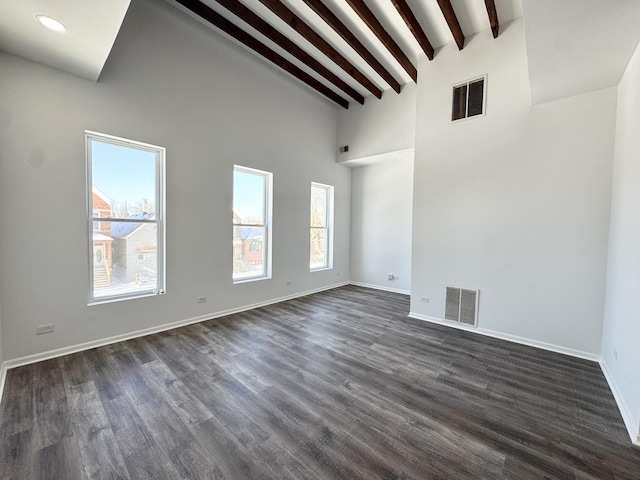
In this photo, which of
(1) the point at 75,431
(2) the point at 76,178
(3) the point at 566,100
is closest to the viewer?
(1) the point at 75,431

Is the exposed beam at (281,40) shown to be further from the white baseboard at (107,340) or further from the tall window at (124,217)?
the white baseboard at (107,340)

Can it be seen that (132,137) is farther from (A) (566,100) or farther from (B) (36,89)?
(A) (566,100)

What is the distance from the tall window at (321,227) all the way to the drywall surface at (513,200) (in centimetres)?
240

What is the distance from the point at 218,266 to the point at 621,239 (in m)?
4.72

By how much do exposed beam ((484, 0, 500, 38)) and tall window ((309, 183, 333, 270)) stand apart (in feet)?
12.1

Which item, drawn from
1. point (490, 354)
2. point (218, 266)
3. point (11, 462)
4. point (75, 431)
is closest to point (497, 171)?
point (490, 354)

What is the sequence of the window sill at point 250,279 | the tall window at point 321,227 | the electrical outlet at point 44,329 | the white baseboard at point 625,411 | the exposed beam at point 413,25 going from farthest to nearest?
the tall window at point 321,227
the window sill at point 250,279
the exposed beam at point 413,25
the electrical outlet at point 44,329
the white baseboard at point 625,411

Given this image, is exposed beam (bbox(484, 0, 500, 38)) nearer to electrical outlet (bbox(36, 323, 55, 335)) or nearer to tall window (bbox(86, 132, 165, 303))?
tall window (bbox(86, 132, 165, 303))

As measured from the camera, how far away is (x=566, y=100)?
3.09 m

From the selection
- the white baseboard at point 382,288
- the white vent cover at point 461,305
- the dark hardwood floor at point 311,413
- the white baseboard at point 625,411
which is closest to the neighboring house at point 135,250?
the dark hardwood floor at point 311,413

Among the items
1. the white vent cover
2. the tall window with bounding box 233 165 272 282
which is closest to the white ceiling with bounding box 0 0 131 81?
the tall window with bounding box 233 165 272 282

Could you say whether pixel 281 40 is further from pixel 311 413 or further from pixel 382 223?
pixel 311 413

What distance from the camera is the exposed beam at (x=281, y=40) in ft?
11.2

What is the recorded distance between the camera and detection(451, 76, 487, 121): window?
3.68 metres
